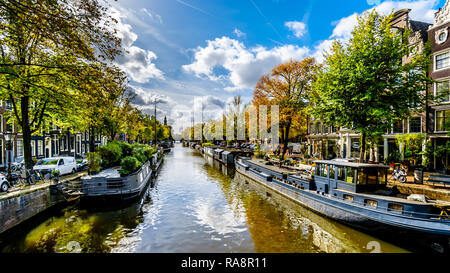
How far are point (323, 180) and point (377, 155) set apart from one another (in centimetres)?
1756

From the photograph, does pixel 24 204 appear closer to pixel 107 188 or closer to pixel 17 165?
pixel 107 188

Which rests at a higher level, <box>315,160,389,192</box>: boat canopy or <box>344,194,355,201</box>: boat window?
<box>315,160,389,192</box>: boat canopy

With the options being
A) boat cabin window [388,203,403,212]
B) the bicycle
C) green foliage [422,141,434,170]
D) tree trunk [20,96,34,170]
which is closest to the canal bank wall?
tree trunk [20,96,34,170]

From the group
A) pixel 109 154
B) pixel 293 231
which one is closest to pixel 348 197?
pixel 293 231

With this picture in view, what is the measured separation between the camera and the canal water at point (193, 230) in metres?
8.94

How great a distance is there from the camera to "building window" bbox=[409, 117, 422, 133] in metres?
21.5

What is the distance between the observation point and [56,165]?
19.0m

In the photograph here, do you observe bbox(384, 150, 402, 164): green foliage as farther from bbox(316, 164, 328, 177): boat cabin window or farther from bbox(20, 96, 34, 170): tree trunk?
bbox(20, 96, 34, 170): tree trunk

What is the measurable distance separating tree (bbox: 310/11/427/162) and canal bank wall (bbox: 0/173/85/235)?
19.9 meters

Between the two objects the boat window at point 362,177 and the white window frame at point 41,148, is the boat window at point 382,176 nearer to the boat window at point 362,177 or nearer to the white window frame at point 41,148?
the boat window at point 362,177

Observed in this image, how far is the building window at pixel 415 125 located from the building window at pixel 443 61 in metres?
5.11

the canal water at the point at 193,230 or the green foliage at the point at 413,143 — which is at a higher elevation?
the green foliage at the point at 413,143

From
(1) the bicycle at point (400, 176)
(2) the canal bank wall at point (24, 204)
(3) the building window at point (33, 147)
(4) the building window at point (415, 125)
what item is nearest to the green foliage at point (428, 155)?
(4) the building window at point (415, 125)

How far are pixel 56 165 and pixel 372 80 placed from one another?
26.9 m
